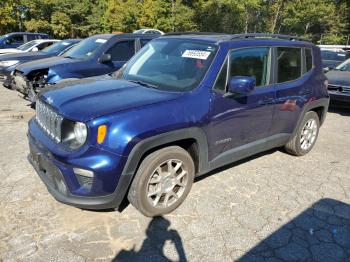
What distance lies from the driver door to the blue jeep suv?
0.01m

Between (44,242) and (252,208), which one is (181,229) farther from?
(44,242)

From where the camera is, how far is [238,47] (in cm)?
384

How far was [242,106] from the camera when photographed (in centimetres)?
384

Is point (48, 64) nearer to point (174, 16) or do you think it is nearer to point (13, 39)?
point (13, 39)

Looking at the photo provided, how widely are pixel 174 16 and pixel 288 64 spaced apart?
31798 mm

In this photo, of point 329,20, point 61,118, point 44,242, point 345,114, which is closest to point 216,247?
point 44,242

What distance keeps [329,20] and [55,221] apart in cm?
4399

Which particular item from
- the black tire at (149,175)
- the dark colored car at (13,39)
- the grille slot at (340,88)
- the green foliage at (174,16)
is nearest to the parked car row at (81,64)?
the black tire at (149,175)

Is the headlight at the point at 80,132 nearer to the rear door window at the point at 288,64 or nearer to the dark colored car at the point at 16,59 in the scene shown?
the rear door window at the point at 288,64

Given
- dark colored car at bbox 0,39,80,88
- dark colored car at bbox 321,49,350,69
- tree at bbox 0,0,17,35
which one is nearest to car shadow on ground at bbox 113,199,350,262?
dark colored car at bbox 0,39,80,88

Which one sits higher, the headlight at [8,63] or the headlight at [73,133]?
the headlight at [73,133]

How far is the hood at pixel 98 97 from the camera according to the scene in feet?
9.89

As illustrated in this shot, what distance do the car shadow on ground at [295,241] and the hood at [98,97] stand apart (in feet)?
3.93

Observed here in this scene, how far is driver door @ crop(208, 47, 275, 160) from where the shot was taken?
11.9 ft
